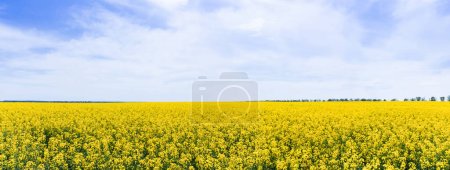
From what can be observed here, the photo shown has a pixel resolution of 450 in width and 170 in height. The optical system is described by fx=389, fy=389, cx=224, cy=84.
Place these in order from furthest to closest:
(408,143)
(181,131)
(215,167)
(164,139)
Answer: (181,131) → (164,139) → (408,143) → (215,167)

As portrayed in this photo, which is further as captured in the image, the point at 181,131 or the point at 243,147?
the point at 181,131

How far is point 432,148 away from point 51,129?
54.6ft

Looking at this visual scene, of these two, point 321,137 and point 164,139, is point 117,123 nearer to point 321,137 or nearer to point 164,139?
point 164,139

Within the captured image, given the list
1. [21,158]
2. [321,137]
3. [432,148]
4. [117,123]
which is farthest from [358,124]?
[21,158]

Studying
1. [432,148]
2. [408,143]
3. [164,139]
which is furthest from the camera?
[164,139]

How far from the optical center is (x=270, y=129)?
17562 millimetres

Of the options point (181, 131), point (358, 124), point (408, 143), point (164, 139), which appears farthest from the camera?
point (358, 124)

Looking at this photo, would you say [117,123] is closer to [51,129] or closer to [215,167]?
[51,129]

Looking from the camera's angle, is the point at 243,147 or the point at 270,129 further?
the point at 270,129

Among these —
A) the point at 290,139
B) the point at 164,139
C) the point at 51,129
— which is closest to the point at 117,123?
the point at 51,129

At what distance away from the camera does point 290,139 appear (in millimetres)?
15742

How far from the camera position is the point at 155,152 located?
13.8m

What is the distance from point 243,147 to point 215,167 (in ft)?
9.41

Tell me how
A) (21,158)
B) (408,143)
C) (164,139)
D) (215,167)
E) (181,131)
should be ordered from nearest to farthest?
(215,167) < (21,158) < (408,143) < (164,139) < (181,131)
